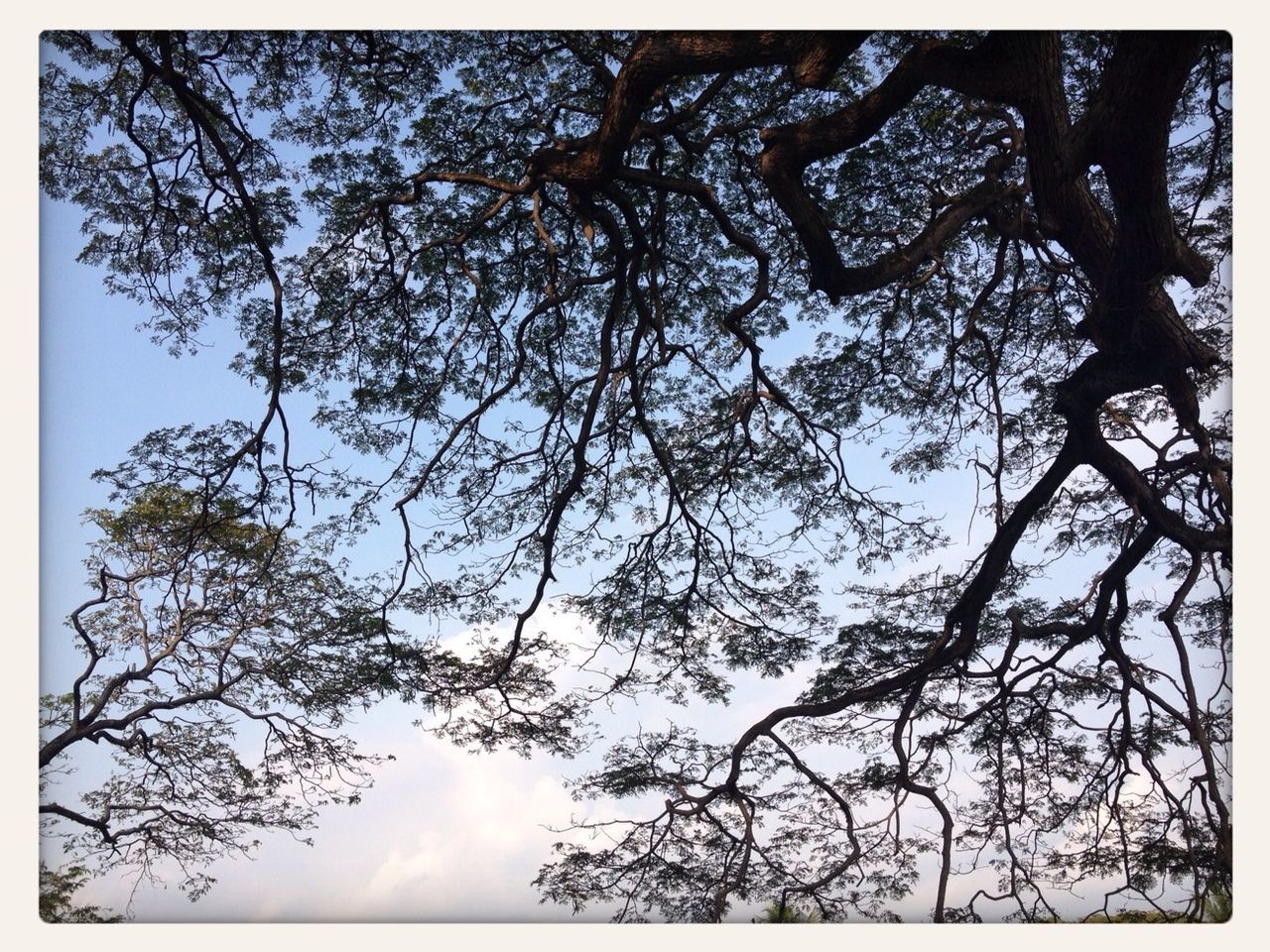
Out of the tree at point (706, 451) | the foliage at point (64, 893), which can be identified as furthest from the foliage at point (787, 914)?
the foliage at point (64, 893)

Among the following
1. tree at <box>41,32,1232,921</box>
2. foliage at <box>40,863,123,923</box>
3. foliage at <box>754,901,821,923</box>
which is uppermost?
tree at <box>41,32,1232,921</box>

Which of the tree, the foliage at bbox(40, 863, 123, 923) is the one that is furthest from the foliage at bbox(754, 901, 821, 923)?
the foliage at bbox(40, 863, 123, 923)

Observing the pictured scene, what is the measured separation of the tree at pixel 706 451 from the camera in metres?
2.77

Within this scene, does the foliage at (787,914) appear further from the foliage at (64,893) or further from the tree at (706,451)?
the foliage at (64,893)

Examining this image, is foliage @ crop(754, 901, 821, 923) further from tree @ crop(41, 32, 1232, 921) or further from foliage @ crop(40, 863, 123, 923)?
foliage @ crop(40, 863, 123, 923)

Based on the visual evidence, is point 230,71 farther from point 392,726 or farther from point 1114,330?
point 1114,330

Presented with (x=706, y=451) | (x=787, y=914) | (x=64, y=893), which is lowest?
(x=787, y=914)

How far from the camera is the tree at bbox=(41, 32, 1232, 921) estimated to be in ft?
9.08

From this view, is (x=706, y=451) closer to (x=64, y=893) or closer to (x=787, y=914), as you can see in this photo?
(x=787, y=914)

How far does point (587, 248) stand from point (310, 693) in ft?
5.77

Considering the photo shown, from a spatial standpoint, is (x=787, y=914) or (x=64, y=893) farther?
(x=787, y=914)

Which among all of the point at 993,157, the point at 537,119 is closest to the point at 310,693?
the point at 537,119

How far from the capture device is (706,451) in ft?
10.5

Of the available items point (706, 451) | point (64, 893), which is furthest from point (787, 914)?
point (64, 893)
